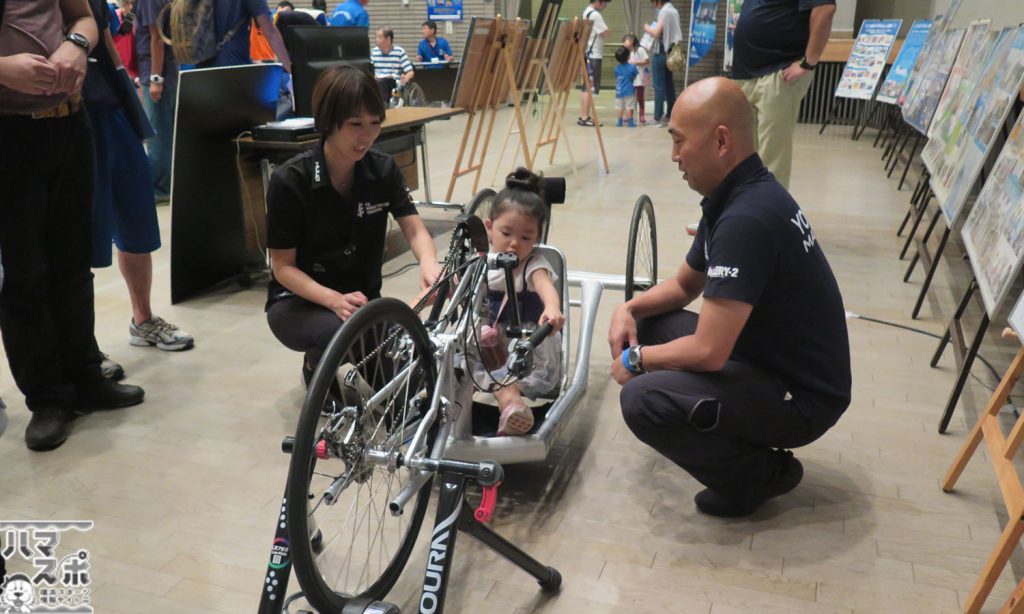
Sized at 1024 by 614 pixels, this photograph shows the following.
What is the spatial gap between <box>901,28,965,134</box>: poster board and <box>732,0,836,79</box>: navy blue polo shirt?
1.51 meters

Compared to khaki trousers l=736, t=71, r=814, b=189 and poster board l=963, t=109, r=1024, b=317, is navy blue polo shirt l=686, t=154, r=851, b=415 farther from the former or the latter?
khaki trousers l=736, t=71, r=814, b=189

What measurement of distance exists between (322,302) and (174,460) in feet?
2.12

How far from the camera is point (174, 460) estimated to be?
245cm

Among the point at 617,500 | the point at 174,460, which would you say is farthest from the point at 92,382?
the point at 617,500

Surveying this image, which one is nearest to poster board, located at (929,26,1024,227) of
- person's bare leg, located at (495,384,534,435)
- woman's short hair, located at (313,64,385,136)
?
person's bare leg, located at (495,384,534,435)

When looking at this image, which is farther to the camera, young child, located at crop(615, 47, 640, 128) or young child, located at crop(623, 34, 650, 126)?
young child, located at crop(615, 47, 640, 128)

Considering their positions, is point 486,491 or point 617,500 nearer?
point 486,491

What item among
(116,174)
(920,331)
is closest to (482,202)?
(116,174)

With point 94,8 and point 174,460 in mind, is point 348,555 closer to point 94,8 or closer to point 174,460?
point 174,460

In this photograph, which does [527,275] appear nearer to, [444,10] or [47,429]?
[47,429]

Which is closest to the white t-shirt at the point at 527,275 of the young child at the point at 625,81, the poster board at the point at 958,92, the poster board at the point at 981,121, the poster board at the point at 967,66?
the poster board at the point at 981,121

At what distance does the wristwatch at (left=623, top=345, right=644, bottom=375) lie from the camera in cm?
209

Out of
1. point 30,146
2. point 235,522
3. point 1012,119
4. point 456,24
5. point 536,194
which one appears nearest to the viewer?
Result: point 235,522

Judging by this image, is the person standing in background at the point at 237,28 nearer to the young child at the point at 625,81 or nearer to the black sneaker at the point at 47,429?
the black sneaker at the point at 47,429
